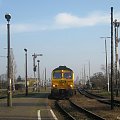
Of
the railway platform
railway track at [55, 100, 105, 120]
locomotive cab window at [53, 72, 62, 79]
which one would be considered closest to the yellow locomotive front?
locomotive cab window at [53, 72, 62, 79]

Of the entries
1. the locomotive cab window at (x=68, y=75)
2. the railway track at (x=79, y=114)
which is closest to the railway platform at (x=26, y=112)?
the railway track at (x=79, y=114)

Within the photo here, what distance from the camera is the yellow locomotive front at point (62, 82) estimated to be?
44531mm

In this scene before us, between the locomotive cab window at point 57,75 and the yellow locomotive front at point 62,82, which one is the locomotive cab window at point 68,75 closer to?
the yellow locomotive front at point 62,82

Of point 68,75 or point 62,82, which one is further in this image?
point 68,75

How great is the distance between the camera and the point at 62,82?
1768 inches

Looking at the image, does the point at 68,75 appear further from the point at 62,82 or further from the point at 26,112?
the point at 26,112

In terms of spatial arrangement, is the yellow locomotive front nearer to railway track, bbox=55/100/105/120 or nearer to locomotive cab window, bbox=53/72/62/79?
locomotive cab window, bbox=53/72/62/79

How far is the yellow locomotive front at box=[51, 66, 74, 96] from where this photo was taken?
1753 inches

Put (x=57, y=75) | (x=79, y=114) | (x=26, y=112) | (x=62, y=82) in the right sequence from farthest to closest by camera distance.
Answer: (x=57, y=75)
(x=62, y=82)
(x=26, y=112)
(x=79, y=114)

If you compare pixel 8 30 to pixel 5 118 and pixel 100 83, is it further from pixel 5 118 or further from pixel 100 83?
pixel 100 83

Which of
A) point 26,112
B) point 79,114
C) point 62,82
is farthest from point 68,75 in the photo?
point 79,114

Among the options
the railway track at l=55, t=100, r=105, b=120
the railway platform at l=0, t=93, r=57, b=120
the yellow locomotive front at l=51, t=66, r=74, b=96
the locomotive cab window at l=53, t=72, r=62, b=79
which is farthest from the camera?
the locomotive cab window at l=53, t=72, r=62, b=79

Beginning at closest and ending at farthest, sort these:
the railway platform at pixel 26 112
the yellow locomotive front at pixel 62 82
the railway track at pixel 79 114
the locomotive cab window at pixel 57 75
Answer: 1. the railway platform at pixel 26 112
2. the railway track at pixel 79 114
3. the yellow locomotive front at pixel 62 82
4. the locomotive cab window at pixel 57 75

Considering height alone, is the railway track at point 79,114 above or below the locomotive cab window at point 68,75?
below
